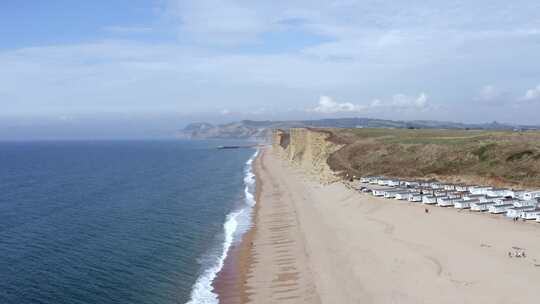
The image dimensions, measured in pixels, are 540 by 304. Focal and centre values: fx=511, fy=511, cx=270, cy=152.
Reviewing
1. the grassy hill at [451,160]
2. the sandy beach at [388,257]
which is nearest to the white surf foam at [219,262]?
the sandy beach at [388,257]

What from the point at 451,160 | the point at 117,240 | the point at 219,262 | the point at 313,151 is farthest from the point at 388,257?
the point at 313,151

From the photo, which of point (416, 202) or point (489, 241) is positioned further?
point (416, 202)

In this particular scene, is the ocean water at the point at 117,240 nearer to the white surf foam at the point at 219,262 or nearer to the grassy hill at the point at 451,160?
the white surf foam at the point at 219,262

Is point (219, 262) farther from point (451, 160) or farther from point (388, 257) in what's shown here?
point (451, 160)

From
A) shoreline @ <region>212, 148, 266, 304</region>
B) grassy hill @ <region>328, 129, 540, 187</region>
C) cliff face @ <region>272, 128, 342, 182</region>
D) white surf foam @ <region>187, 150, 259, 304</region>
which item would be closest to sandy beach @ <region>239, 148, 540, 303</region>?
shoreline @ <region>212, 148, 266, 304</region>

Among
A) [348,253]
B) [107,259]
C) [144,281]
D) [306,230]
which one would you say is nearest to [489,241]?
[348,253]

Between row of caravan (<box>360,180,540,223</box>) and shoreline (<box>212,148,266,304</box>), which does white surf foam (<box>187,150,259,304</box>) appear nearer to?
shoreline (<box>212,148,266,304</box>)

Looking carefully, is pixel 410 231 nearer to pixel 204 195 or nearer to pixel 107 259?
pixel 107 259
